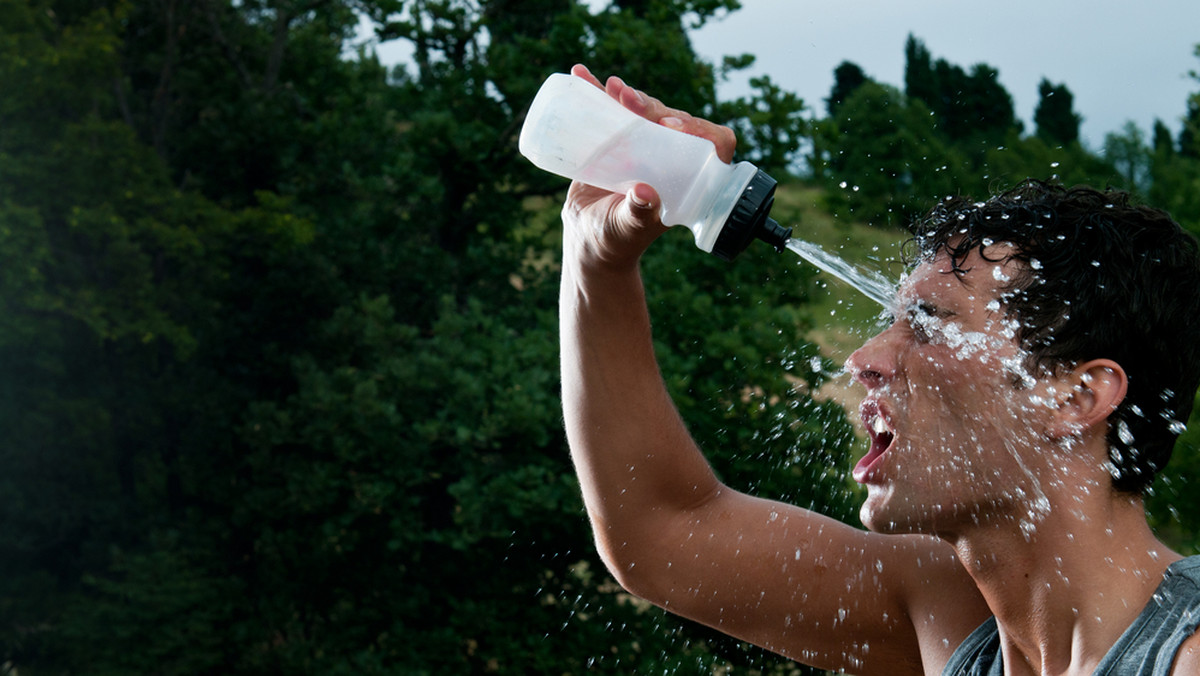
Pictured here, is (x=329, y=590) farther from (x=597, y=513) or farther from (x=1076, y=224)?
(x=1076, y=224)

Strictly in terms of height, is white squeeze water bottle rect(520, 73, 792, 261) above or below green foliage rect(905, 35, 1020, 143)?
below

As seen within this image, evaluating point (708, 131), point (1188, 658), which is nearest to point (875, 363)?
point (708, 131)

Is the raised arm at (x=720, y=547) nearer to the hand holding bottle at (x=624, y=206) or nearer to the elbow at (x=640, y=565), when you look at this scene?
the elbow at (x=640, y=565)

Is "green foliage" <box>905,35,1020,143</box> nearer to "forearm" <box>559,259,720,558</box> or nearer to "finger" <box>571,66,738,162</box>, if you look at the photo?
"forearm" <box>559,259,720,558</box>

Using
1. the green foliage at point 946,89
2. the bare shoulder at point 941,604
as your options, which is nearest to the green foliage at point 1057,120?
the green foliage at point 946,89

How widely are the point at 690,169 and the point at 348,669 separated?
6570 mm

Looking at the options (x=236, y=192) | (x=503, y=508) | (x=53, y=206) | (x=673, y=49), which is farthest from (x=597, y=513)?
(x=236, y=192)

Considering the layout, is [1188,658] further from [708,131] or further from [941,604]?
[708,131]

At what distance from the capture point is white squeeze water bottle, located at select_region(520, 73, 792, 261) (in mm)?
1433

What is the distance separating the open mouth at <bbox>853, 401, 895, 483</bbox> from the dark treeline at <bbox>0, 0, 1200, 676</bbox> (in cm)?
473

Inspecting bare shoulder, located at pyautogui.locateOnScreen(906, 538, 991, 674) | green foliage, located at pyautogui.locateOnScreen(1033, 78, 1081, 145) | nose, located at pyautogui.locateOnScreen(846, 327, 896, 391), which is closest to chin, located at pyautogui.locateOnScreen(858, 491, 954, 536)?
nose, located at pyautogui.locateOnScreen(846, 327, 896, 391)

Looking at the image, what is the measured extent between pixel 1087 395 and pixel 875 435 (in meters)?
0.31

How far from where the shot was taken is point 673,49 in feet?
23.1

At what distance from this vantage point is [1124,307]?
1535mm
